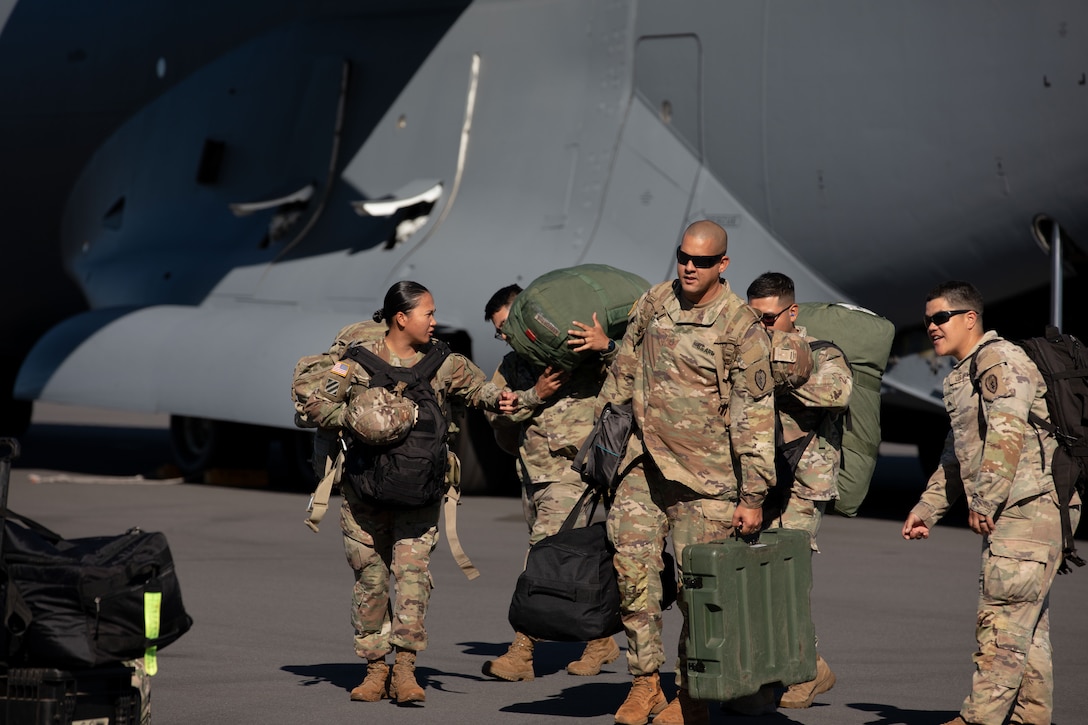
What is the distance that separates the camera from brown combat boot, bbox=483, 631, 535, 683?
6941mm

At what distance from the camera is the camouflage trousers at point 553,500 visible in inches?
284

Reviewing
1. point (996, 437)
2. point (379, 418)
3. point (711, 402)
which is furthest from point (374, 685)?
point (996, 437)

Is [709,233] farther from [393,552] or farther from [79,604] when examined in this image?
[79,604]

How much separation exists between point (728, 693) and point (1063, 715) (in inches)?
64.1

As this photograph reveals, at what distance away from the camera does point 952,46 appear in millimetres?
10688

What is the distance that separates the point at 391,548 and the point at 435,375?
2.44ft

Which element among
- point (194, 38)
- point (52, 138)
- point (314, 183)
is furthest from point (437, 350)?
point (52, 138)

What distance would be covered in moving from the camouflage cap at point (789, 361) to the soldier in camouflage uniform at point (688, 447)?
25 centimetres

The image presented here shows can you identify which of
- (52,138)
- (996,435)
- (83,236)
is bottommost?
(996,435)

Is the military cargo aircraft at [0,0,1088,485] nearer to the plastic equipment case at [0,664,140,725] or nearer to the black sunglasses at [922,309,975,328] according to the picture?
the black sunglasses at [922,309,975,328]

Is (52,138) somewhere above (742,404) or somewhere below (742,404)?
above

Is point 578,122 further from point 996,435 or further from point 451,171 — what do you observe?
point 996,435

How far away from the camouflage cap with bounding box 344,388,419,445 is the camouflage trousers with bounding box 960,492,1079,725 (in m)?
2.26

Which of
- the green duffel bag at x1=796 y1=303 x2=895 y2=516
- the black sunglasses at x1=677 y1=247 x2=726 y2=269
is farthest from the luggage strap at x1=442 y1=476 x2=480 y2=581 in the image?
the green duffel bag at x1=796 y1=303 x2=895 y2=516
